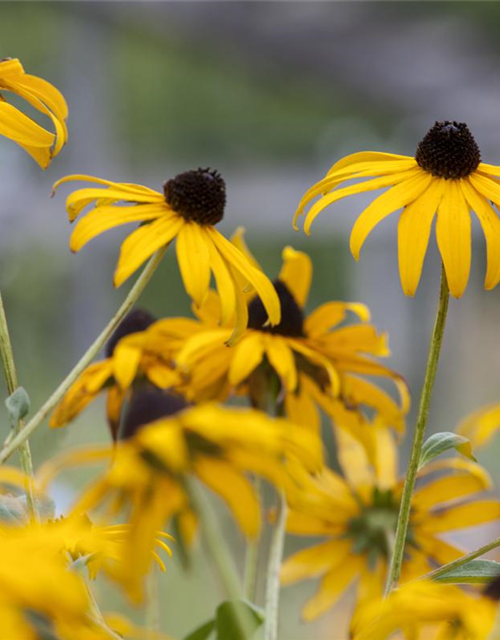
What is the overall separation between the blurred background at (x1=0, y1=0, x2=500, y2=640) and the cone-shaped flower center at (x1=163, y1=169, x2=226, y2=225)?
1.44 m

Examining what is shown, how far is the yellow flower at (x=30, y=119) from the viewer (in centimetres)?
28

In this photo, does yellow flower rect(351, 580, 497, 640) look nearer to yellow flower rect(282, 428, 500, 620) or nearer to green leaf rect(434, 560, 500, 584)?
green leaf rect(434, 560, 500, 584)

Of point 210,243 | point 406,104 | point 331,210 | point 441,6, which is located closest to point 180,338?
point 210,243

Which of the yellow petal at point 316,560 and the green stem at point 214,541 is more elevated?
the green stem at point 214,541

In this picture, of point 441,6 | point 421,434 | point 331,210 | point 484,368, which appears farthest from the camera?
point 484,368

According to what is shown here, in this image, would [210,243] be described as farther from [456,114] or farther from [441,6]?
[456,114]

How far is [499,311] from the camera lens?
3084 mm

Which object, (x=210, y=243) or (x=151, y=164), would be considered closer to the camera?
(x=210, y=243)

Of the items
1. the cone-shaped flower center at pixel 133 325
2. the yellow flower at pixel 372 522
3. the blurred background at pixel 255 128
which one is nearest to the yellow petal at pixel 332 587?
the yellow flower at pixel 372 522

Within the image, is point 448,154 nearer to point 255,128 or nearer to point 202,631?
point 202,631

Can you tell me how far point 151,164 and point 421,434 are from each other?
9.27 feet

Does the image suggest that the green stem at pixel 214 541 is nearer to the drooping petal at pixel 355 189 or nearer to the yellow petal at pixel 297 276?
the drooping petal at pixel 355 189

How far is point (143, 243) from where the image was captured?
0.28m

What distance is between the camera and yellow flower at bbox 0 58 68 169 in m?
0.28
